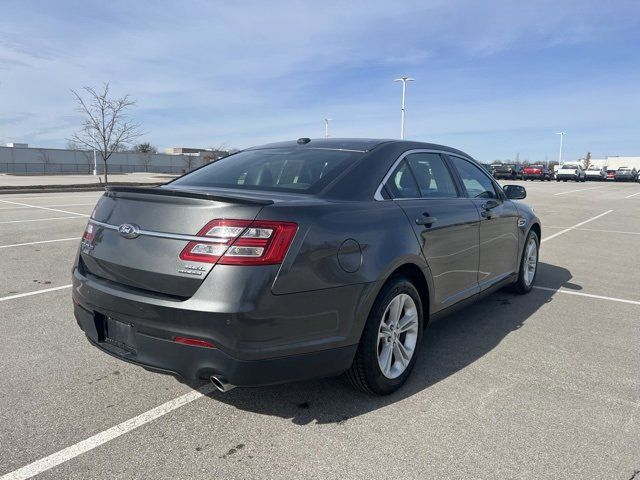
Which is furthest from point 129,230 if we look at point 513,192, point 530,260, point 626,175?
point 626,175

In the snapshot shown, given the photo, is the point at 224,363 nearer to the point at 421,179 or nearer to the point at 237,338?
the point at 237,338

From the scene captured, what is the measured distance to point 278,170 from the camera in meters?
3.70

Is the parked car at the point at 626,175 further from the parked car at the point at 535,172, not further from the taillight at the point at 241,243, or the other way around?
the taillight at the point at 241,243

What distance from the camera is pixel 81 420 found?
298 centimetres

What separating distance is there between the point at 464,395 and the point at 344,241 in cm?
137

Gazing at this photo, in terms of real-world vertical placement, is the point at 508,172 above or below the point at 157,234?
above

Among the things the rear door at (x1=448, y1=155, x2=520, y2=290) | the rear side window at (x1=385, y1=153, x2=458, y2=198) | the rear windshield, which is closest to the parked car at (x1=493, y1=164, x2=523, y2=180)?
the rear door at (x1=448, y1=155, x2=520, y2=290)

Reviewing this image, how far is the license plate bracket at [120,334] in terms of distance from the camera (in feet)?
9.36

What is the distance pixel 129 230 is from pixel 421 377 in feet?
7.20

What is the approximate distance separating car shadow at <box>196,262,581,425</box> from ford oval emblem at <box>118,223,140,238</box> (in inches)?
45.7

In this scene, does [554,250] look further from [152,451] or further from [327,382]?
[152,451]

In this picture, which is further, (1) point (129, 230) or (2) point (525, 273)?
(2) point (525, 273)

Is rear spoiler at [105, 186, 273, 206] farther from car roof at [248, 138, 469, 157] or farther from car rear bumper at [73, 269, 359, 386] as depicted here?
car roof at [248, 138, 469, 157]

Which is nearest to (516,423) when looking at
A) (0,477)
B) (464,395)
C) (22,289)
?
(464,395)
